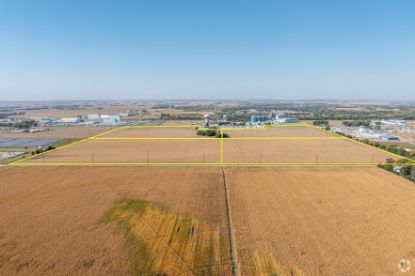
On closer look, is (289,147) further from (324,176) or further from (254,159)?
(324,176)

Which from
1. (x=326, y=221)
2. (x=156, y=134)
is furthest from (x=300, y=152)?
(x=156, y=134)

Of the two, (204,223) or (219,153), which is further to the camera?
(219,153)

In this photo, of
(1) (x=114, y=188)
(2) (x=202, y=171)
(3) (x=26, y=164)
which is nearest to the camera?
(1) (x=114, y=188)

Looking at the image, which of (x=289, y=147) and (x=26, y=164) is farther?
(x=289, y=147)

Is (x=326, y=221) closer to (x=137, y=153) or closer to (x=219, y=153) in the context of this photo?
(x=219, y=153)

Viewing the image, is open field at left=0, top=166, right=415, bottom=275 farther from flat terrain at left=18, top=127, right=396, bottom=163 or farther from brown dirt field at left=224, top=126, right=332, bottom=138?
brown dirt field at left=224, top=126, right=332, bottom=138

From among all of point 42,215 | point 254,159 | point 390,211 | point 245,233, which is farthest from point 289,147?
point 42,215
